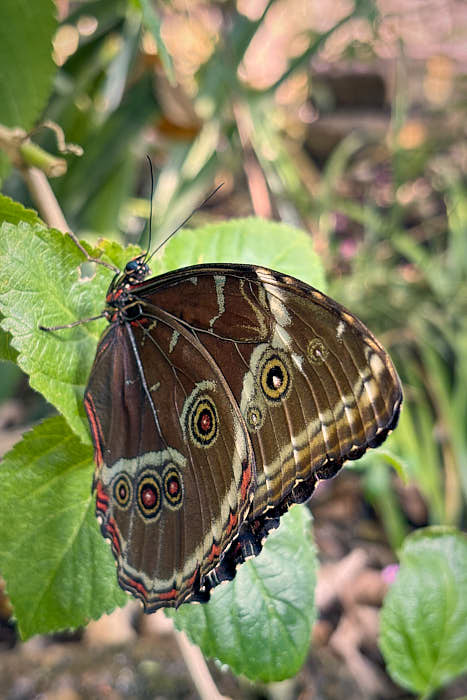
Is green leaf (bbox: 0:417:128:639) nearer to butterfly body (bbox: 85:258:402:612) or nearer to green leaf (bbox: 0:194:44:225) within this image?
butterfly body (bbox: 85:258:402:612)

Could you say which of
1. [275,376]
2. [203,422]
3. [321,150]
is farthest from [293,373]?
[321,150]

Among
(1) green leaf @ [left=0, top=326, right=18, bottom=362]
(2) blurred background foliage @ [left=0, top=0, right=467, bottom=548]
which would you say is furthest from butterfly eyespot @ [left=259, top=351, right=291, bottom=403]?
(1) green leaf @ [left=0, top=326, right=18, bottom=362]

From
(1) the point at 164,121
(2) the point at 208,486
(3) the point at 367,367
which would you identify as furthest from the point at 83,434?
(1) the point at 164,121

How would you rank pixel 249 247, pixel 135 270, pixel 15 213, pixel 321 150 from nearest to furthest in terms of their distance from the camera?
pixel 15 213 < pixel 135 270 < pixel 249 247 < pixel 321 150

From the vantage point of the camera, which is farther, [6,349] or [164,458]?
[164,458]

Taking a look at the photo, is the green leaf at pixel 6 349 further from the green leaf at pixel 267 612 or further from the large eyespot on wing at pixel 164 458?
the green leaf at pixel 267 612

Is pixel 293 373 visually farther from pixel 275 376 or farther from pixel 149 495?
pixel 149 495

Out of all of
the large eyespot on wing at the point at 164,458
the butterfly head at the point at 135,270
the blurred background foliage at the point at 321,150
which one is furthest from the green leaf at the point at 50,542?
the blurred background foliage at the point at 321,150
